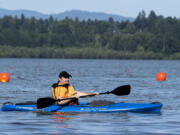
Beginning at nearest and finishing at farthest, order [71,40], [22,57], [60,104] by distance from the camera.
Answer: [60,104] < [22,57] < [71,40]

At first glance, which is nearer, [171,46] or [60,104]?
[60,104]

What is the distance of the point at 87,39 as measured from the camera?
6939 inches

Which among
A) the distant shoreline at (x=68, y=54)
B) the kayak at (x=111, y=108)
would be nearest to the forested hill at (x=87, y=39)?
the distant shoreline at (x=68, y=54)

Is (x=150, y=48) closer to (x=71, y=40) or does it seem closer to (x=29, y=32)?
(x=71, y=40)

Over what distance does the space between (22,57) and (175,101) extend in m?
119

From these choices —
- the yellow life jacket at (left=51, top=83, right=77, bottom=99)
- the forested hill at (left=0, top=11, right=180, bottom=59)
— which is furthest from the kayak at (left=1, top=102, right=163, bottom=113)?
the forested hill at (left=0, top=11, right=180, bottom=59)

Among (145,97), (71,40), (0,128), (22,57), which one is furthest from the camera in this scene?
(71,40)

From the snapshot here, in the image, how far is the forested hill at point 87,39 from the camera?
458ft

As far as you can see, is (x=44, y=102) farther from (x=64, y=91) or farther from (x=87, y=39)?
(x=87, y=39)

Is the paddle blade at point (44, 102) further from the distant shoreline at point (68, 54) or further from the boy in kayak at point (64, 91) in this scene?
the distant shoreline at point (68, 54)

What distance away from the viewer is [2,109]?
18641mm

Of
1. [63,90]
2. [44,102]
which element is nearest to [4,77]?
[63,90]

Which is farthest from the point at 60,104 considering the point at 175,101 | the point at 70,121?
the point at 175,101

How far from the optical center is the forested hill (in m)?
140
